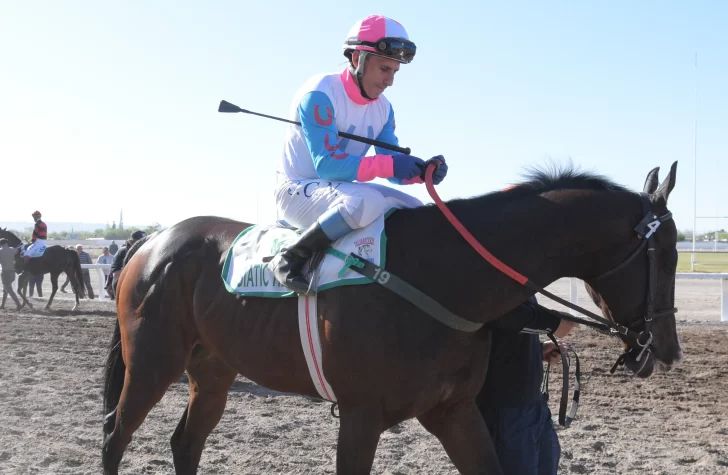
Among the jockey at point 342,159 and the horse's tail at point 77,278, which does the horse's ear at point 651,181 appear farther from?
the horse's tail at point 77,278

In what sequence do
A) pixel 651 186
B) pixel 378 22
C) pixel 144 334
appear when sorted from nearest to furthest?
pixel 651 186 < pixel 378 22 < pixel 144 334

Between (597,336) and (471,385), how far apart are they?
7.08 meters

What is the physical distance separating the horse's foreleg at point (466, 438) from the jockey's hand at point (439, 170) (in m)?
1.00

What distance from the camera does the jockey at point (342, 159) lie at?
318 cm

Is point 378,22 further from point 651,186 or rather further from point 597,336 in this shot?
point 597,336

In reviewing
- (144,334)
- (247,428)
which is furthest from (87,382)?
(144,334)

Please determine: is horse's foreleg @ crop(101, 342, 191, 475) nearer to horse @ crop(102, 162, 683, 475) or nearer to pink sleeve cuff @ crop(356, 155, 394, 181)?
horse @ crop(102, 162, 683, 475)

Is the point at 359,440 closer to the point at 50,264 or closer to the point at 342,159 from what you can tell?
the point at 342,159

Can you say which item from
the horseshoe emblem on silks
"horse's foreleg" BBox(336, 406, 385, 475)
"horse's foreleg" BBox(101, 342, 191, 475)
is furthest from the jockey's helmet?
"horse's foreleg" BBox(101, 342, 191, 475)

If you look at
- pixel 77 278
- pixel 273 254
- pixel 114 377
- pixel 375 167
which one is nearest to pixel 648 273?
pixel 375 167

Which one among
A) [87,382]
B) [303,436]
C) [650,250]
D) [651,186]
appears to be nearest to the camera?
[650,250]

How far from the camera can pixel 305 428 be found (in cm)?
569

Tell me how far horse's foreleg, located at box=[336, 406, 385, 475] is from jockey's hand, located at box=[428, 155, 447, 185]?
40.8 inches

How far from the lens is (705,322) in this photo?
1144 cm
